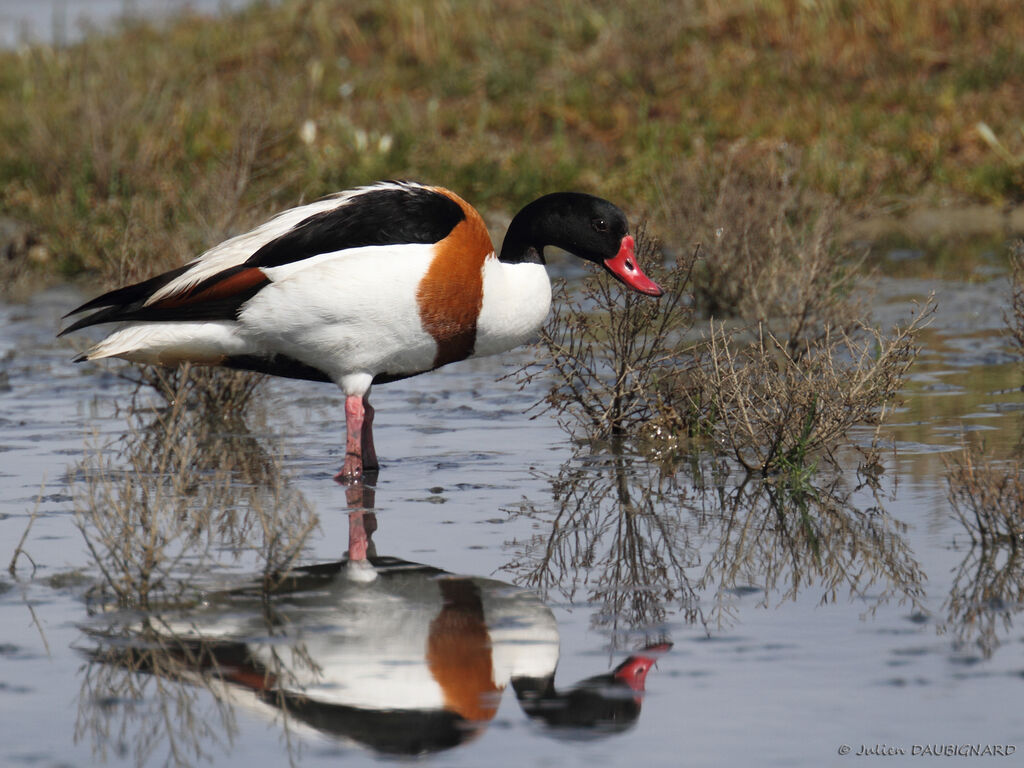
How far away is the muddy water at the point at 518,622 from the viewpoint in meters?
3.89

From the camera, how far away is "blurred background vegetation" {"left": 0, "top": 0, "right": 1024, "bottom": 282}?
517 inches

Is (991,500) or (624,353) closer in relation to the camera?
(991,500)

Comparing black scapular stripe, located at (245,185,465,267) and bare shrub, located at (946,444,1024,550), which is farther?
black scapular stripe, located at (245,185,465,267)

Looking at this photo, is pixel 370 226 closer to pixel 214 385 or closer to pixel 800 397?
pixel 800 397

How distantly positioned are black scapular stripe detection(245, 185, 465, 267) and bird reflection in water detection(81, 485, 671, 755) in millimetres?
1680

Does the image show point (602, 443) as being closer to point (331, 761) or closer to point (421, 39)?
point (331, 761)

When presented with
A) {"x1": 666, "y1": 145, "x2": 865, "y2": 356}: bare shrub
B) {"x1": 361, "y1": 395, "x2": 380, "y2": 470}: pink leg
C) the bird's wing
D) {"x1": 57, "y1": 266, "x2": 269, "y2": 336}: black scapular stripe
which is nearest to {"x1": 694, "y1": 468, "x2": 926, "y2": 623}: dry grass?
{"x1": 361, "y1": 395, "x2": 380, "y2": 470}: pink leg

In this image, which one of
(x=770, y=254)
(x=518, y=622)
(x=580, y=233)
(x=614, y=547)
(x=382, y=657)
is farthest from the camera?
(x=770, y=254)

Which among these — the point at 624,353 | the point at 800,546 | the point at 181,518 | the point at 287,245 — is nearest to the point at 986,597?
the point at 800,546

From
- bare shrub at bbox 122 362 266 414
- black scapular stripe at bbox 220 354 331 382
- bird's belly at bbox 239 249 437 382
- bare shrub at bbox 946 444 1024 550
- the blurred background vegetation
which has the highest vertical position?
the blurred background vegetation

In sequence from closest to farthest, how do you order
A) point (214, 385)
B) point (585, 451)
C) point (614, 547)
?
point (614, 547)
point (585, 451)
point (214, 385)

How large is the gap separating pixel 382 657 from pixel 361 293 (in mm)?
2233

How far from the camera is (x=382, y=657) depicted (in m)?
4.40

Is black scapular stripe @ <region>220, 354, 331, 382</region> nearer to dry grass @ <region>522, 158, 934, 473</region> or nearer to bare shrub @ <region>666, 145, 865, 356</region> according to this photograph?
dry grass @ <region>522, 158, 934, 473</region>
